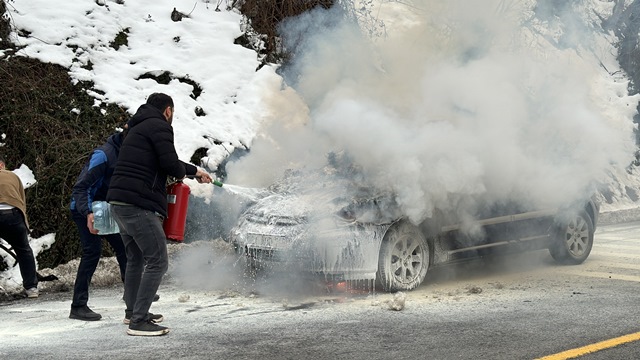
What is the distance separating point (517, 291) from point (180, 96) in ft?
24.7

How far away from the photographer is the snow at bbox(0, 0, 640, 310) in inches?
293

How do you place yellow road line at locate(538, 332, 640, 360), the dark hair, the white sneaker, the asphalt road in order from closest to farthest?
yellow road line at locate(538, 332, 640, 360)
the asphalt road
the dark hair
the white sneaker

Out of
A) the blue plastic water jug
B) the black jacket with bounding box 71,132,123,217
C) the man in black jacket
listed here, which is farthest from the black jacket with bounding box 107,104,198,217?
the black jacket with bounding box 71,132,123,217

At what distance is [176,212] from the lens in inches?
231

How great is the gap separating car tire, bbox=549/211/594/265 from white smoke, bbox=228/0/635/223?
0.87 feet

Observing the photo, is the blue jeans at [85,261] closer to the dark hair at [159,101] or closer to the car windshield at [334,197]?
the dark hair at [159,101]

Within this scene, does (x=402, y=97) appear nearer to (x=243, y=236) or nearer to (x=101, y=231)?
(x=243, y=236)

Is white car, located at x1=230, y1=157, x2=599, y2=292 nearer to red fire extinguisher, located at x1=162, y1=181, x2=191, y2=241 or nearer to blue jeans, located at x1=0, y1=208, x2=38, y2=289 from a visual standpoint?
red fire extinguisher, located at x1=162, y1=181, x2=191, y2=241

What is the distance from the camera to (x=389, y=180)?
23.2ft

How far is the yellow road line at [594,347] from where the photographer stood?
456 cm

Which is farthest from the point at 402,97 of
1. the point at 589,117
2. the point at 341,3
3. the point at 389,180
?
the point at 341,3

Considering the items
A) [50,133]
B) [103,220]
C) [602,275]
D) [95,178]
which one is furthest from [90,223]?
[602,275]

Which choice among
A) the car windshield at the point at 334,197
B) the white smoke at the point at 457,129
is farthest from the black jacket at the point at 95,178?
the white smoke at the point at 457,129

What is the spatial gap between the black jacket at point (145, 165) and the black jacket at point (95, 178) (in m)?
0.74
